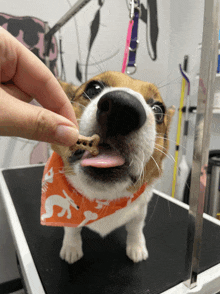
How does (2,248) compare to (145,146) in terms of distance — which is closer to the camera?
(145,146)

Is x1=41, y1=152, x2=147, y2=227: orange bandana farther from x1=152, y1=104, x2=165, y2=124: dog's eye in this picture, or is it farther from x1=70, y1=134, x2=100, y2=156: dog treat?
x1=70, y1=134, x2=100, y2=156: dog treat

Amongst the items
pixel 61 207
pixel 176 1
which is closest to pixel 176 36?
pixel 176 1

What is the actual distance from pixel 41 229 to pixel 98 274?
355 millimetres

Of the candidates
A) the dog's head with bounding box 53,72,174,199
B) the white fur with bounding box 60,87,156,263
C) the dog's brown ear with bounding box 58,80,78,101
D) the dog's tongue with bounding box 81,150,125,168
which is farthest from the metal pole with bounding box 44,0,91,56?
the dog's tongue with bounding box 81,150,125,168

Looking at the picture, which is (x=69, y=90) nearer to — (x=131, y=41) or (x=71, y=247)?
(x=131, y=41)

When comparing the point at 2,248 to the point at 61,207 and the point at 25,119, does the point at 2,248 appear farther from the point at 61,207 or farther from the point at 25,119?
the point at 25,119

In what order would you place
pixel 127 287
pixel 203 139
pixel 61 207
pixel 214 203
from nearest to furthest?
pixel 203 139 → pixel 127 287 → pixel 61 207 → pixel 214 203

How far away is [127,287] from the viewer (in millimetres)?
588

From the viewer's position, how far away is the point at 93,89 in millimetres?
700

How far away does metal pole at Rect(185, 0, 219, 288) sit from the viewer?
40 cm

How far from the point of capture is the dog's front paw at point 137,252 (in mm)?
703

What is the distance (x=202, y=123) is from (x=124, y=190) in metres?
0.34

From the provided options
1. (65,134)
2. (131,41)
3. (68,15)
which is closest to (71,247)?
(65,134)

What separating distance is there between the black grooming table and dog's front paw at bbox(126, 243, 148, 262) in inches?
0.7
